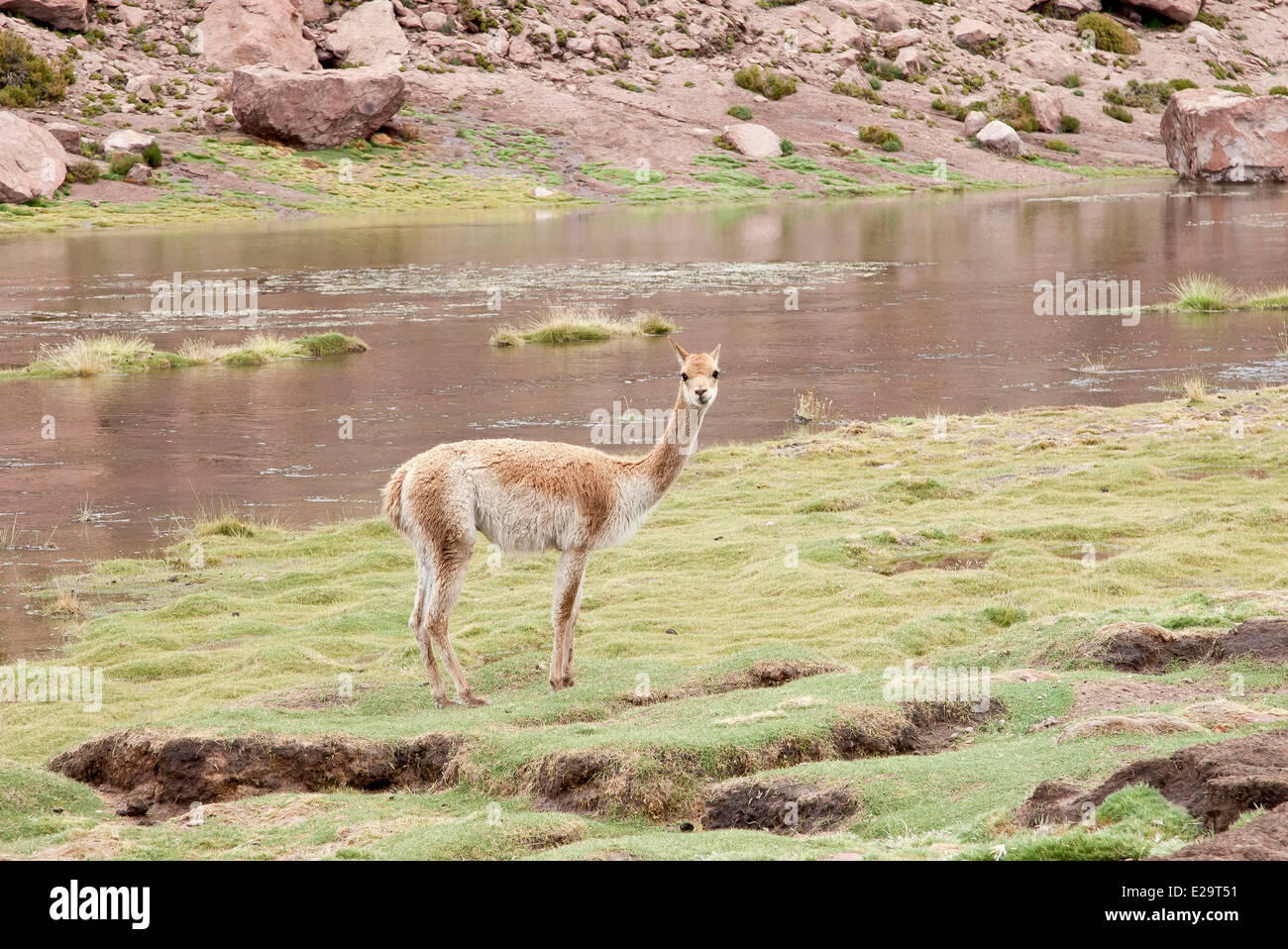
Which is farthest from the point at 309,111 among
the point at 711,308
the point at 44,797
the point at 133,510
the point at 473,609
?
the point at 44,797

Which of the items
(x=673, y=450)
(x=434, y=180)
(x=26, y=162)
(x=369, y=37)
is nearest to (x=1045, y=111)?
(x=434, y=180)

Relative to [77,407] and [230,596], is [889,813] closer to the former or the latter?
[230,596]

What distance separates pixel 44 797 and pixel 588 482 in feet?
12.5

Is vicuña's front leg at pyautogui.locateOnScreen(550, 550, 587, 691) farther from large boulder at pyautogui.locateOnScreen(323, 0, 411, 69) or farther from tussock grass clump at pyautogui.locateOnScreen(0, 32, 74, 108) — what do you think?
large boulder at pyautogui.locateOnScreen(323, 0, 411, 69)

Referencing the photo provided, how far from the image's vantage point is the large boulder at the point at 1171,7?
4611 inches

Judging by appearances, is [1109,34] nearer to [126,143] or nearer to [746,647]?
[126,143]

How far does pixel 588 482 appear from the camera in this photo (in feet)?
29.3

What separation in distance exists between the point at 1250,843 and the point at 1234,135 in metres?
79.7

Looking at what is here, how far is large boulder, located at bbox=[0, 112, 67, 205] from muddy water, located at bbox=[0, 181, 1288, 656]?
7182mm

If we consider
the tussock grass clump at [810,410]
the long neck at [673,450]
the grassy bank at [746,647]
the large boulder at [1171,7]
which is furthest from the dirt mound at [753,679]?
the large boulder at [1171,7]

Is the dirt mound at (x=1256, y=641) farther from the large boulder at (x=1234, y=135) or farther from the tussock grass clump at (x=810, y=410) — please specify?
the large boulder at (x=1234, y=135)

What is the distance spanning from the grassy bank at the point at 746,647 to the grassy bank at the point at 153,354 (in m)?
12.2

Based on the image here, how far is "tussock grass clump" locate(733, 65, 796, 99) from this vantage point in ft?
290

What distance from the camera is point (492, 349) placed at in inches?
1105
